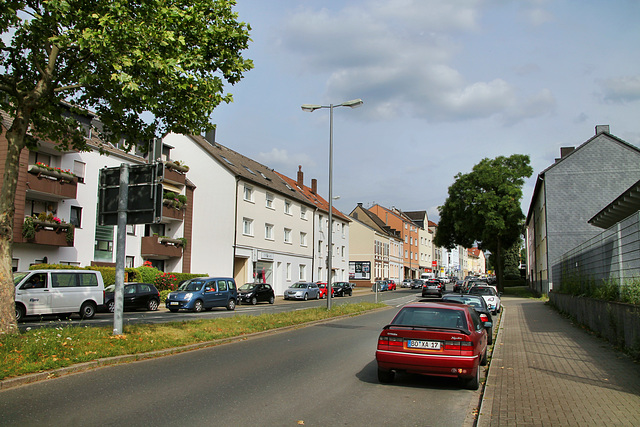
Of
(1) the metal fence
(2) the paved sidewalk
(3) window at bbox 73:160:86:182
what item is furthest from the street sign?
(3) window at bbox 73:160:86:182

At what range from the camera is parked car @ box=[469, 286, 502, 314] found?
80.6 ft

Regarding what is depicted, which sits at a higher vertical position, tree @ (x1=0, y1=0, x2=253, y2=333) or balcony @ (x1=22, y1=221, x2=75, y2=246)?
tree @ (x1=0, y1=0, x2=253, y2=333)

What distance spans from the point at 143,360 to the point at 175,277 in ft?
72.6

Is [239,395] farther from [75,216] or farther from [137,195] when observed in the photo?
[75,216]

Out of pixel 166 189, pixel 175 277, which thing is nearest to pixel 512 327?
pixel 175 277

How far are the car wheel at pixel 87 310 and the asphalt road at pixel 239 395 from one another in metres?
9.67

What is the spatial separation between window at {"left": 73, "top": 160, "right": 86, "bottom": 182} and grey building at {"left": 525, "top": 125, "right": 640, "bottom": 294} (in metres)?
31.5

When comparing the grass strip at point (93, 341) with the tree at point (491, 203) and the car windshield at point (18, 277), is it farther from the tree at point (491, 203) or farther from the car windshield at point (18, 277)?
the tree at point (491, 203)

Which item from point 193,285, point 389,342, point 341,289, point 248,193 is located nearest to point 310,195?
point 341,289

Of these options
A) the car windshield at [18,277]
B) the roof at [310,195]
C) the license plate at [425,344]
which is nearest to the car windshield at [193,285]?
the car windshield at [18,277]

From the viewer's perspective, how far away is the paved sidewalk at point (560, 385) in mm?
6031

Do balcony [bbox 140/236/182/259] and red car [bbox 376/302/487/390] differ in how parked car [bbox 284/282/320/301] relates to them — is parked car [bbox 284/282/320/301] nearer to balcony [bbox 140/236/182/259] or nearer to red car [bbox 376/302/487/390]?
balcony [bbox 140/236/182/259]

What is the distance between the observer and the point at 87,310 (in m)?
18.5

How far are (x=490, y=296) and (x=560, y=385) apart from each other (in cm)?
1813
